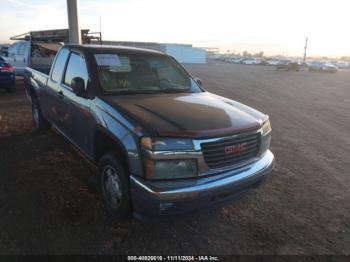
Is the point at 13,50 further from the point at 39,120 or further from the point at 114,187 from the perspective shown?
the point at 114,187

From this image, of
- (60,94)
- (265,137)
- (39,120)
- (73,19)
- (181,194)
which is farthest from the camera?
(73,19)

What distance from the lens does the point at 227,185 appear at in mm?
3008

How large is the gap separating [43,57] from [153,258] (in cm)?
1310

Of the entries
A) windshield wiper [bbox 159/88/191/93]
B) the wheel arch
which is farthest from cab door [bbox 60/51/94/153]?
windshield wiper [bbox 159/88/191/93]

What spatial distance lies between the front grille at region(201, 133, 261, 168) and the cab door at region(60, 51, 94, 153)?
5.06 feet

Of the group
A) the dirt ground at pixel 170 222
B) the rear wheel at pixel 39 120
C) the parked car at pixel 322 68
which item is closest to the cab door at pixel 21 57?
the rear wheel at pixel 39 120

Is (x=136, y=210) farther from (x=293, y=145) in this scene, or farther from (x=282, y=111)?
(x=282, y=111)

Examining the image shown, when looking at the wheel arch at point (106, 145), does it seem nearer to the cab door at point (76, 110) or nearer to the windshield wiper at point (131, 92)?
the cab door at point (76, 110)

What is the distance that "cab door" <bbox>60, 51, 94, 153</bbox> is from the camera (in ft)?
12.7

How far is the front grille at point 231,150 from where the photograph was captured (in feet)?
9.70

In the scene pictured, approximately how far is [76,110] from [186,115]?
1705mm

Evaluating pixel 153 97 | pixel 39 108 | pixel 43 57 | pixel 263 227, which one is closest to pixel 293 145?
pixel 263 227

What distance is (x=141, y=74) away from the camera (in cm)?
429

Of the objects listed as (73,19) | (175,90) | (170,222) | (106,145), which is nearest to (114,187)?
(106,145)
